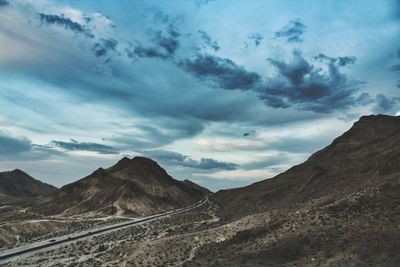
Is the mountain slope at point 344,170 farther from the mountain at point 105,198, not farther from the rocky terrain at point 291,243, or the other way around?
the mountain at point 105,198

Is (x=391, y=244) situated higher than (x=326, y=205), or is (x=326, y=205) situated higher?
(x=326, y=205)

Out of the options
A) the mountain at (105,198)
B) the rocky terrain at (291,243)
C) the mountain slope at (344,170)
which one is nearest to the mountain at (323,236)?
the rocky terrain at (291,243)

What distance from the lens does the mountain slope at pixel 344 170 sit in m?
80.0

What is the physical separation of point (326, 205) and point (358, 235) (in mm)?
14355

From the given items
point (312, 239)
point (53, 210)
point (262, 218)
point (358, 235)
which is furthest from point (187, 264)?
point (53, 210)

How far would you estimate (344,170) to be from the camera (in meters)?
105

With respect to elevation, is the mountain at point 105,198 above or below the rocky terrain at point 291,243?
above

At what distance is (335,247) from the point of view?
40.6 m

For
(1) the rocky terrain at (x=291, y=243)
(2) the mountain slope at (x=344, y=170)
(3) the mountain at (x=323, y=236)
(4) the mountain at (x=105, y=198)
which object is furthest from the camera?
(4) the mountain at (x=105, y=198)

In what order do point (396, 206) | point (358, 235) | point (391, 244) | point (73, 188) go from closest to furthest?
point (391, 244)
point (358, 235)
point (396, 206)
point (73, 188)

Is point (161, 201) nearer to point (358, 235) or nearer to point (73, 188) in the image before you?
point (73, 188)

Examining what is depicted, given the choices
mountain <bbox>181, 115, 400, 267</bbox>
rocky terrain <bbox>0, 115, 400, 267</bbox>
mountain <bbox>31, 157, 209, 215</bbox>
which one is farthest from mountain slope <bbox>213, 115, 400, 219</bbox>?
mountain <bbox>31, 157, 209, 215</bbox>

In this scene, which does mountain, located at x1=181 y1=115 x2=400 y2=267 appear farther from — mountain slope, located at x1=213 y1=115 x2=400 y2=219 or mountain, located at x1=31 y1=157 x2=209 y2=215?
mountain, located at x1=31 y1=157 x2=209 y2=215

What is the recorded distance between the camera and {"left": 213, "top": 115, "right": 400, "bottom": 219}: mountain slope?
80000 millimetres
